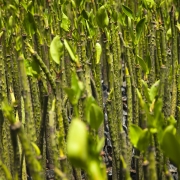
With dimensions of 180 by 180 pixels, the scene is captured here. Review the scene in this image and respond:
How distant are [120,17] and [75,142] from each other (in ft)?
2.84

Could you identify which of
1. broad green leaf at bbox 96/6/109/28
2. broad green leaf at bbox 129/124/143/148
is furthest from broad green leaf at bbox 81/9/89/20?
broad green leaf at bbox 129/124/143/148

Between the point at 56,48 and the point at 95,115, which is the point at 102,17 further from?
the point at 95,115

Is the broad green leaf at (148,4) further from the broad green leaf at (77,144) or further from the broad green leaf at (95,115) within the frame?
the broad green leaf at (77,144)

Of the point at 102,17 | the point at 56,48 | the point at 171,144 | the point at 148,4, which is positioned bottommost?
the point at 171,144

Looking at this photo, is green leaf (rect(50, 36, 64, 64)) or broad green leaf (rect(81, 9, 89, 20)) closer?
green leaf (rect(50, 36, 64, 64))

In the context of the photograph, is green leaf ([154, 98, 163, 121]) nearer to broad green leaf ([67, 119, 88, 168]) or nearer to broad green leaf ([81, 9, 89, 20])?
broad green leaf ([67, 119, 88, 168])

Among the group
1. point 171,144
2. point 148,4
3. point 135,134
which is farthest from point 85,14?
point 171,144

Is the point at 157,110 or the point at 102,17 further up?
the point at 102,17

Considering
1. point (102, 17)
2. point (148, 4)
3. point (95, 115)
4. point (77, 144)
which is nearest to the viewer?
point (77, 144)

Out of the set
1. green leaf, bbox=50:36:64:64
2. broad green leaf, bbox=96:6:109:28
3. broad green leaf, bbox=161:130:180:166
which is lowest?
broad green leaf, bbox=161:130:180:166

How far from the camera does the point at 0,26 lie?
97cm

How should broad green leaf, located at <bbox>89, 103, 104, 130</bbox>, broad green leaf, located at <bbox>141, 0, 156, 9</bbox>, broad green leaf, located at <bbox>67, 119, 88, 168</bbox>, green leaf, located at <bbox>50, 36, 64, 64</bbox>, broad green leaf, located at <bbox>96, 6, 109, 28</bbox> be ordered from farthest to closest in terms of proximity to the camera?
1. broad green leaf, located at <bbox>141, 0, 156, 9</bbox>
2. broad green leaf, located at <bbox>96, 6, 109, 28</bbox>
3. green leaf, located at <bbox>50, 36, 64, 64</bbox>
4. broad green leaf, located at <bbox>89, 103, 104, 130</bbox>
5. broad green leaf, located at <bbox>67, 119, 88, 168</bbox>

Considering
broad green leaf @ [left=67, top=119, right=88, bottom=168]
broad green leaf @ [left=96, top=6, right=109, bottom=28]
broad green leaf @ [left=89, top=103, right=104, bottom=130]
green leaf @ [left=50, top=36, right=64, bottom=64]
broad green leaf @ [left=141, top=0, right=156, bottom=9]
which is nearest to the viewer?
broad green leaf @ [left=67, top=119, right=88, bottom=168]

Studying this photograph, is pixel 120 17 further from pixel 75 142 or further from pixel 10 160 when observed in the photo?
pixel 75 142
